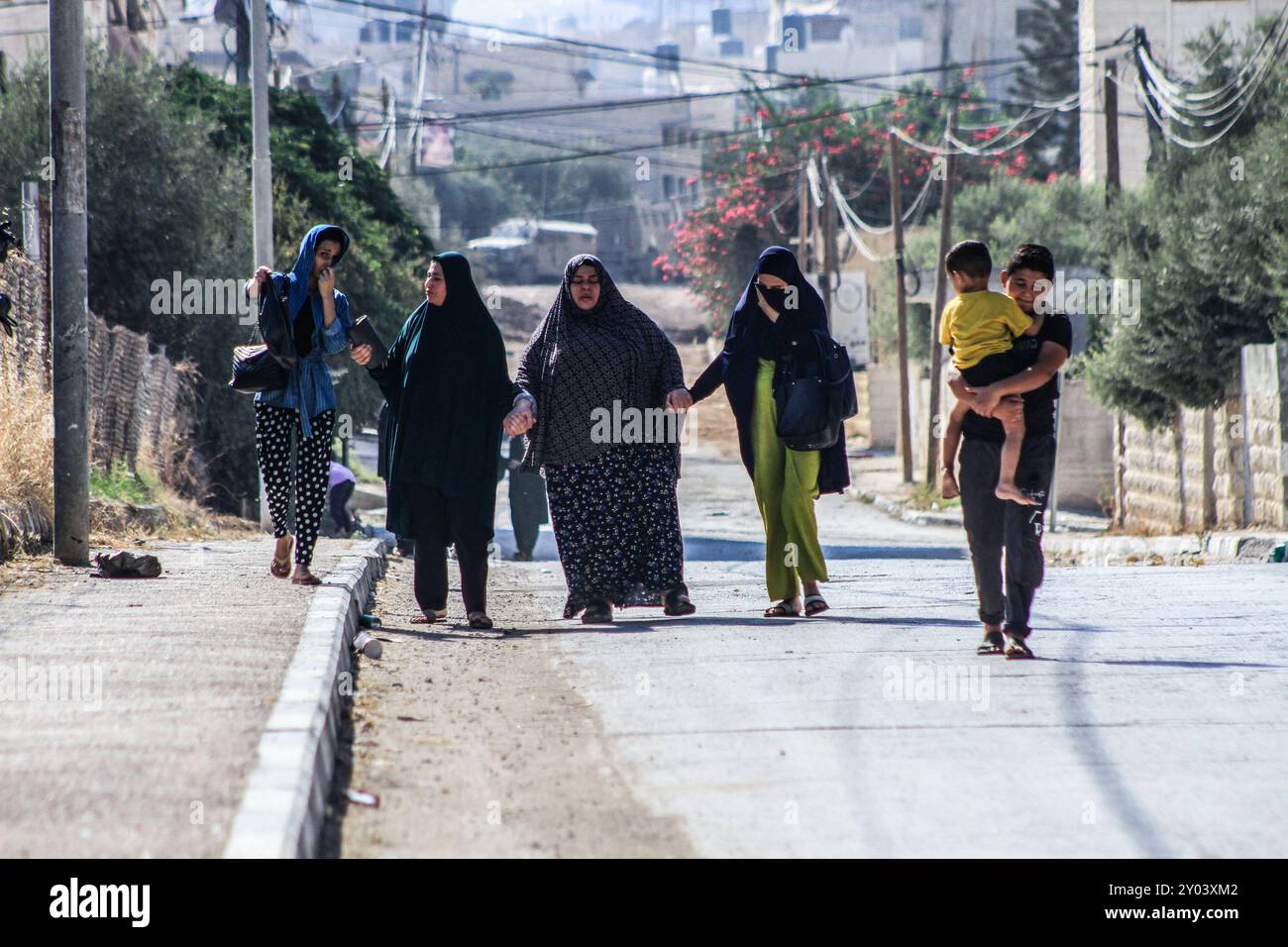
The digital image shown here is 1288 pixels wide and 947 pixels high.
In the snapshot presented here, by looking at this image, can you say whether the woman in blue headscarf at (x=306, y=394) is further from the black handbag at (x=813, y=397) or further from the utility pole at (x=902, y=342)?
the utility pole at (x=902, y=342)

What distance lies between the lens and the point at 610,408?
882 centimetres

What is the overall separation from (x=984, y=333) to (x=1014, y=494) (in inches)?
26.6

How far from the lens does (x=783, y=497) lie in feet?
29.4

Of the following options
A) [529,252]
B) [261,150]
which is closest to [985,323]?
[261,150]

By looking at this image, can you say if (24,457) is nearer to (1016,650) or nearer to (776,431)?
(776,431)

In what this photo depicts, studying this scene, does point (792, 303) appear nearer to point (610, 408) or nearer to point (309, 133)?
point (610, 408)

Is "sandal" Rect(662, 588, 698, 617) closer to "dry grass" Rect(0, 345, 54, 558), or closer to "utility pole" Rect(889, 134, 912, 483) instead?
"dry grass" Rect(0, 345, 54, 558)

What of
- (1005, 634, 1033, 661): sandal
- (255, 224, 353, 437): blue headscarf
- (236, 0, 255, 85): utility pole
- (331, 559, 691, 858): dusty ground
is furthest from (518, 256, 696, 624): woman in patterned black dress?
(236, 0, 255, 85): utility pole

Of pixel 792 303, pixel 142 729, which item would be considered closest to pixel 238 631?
pixel 142 729

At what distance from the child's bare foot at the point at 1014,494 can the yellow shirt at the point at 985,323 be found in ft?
1.75

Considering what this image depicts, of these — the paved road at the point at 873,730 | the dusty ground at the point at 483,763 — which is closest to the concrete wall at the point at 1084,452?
the paved road at the point at 873,730

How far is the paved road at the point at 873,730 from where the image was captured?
14.9 feet

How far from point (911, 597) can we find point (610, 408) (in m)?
2.37

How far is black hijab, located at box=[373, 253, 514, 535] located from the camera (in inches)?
338
